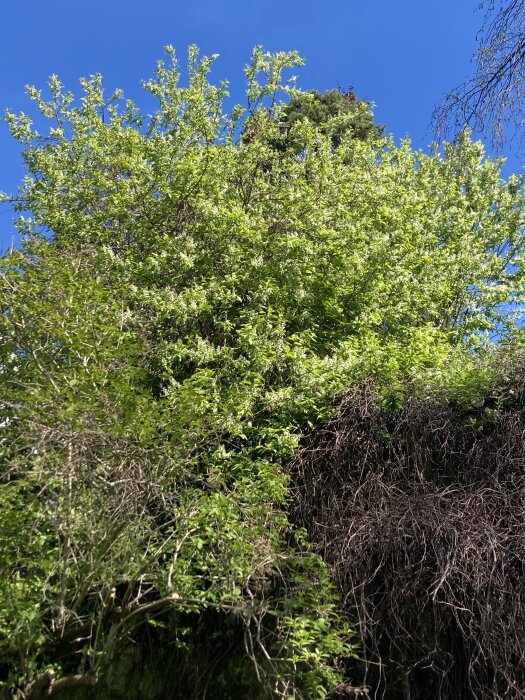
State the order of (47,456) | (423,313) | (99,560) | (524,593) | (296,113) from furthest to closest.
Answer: (296,113) < (423,313) < (524,593) < (99,560) < (47,456)

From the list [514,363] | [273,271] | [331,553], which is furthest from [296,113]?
[331,553]

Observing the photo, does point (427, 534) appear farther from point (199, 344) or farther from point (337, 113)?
point (337, 113)

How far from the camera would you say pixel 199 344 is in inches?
262

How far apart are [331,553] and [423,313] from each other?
4959 mm

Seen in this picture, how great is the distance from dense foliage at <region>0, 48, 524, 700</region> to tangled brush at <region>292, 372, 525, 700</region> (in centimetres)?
28

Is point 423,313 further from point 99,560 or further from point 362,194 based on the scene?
point 99,560

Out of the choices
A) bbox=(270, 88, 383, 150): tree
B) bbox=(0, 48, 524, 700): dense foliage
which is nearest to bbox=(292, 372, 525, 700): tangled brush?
bbox=(0, 48, 524, 700): dense foliage

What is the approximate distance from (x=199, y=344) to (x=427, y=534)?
116 inches

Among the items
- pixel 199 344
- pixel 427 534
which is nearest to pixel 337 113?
pixel 199 344

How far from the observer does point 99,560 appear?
417 centimetres

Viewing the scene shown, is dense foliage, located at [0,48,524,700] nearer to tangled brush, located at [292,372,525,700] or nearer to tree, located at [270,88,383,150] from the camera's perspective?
tangled brush, located at [292,372,525,700]

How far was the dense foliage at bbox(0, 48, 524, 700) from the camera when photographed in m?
4.25

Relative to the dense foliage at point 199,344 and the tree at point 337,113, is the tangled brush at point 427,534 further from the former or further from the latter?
the tree at point 337,113

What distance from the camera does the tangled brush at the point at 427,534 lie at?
463 centimetres
